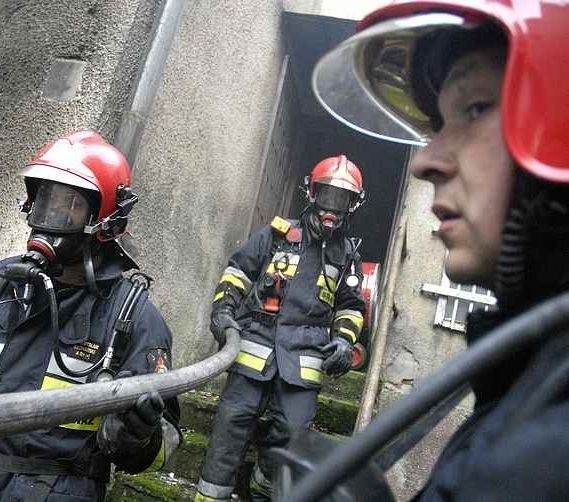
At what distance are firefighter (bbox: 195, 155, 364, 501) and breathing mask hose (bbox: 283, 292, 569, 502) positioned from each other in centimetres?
279

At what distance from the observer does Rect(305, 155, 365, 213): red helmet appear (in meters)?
3.70

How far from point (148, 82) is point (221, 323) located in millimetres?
1520

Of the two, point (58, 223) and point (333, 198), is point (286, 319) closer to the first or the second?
point (333, 198)

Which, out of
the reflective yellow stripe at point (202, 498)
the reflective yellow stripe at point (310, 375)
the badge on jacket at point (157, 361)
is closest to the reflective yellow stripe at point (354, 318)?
the reflective yellow stripe at point (310, 375)

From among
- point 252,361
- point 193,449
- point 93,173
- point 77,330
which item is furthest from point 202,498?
point 93,173

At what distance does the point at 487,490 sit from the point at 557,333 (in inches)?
6.7

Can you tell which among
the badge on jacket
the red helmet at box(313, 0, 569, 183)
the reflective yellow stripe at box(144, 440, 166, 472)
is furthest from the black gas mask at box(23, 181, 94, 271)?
the red helmet at box(313, 0, 569, 183)

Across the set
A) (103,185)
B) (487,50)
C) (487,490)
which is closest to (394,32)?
(487,50)

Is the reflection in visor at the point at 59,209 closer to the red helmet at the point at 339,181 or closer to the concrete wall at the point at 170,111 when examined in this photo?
the concrete wall at the point at 170,111

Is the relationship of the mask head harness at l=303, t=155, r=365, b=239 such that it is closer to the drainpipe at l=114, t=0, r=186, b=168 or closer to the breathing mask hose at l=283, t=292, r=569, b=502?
the drainpipe at l=114, t=0, r=186, b=168

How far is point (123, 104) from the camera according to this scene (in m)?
3.04

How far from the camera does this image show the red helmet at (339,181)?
12.1 ft

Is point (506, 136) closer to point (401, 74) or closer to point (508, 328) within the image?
point (508, 328)

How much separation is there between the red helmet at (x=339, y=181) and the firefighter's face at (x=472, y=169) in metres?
2.83
